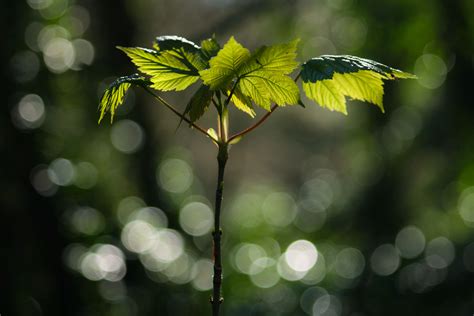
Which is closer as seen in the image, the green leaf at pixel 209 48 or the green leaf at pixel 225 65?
the green leaf at pixel 225 65

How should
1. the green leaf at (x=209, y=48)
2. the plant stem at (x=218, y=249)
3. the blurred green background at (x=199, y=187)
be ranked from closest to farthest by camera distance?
the plant stem at (x=218, y=249)
the green leaf at (x=209, y=48)
the blurred green background at (x=199, y=187)

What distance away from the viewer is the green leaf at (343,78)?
3.30 feet

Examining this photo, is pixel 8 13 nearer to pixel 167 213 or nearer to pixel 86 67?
pixel 86 67

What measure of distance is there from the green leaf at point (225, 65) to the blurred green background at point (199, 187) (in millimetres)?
3148

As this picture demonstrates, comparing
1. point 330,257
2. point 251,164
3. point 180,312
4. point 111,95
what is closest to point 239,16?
point 330,257

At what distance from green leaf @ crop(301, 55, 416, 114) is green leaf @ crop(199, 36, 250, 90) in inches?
4.4

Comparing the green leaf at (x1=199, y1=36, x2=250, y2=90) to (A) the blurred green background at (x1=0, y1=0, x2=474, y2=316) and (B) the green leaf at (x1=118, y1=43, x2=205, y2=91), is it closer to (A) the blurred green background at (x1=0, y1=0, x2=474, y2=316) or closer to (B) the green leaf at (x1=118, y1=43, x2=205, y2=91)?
(B) the green leaf at (x1=118, y1=43, x2=205, y2=91)

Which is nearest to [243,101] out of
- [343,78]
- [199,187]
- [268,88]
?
[268,88]

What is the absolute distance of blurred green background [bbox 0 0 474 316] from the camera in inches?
159

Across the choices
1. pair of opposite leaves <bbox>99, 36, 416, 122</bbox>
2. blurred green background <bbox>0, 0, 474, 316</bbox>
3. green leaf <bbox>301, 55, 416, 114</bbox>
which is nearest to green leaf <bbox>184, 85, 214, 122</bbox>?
pair of opposite leaves <bbox>99, 36, 416, 122</bbox>

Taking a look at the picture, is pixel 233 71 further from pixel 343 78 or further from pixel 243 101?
pixel 343 78

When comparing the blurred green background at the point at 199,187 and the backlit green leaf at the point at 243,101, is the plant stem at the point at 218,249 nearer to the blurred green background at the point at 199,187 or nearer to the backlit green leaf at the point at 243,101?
the backlit green leaf at the point at 243,101

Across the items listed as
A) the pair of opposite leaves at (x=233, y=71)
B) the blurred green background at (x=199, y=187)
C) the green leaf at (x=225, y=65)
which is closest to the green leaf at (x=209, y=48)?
the pair of opposite leaves at (x=233, y=71)

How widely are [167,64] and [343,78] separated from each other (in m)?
0.32
